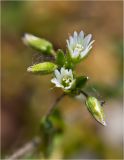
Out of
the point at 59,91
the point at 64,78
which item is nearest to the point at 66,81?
the point at 64,78

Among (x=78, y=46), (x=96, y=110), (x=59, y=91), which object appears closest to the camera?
(x=96, y=110)

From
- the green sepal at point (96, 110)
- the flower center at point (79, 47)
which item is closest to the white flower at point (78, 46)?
the flower center at point (79, 47)

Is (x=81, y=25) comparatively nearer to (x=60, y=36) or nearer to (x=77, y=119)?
(x=60, y=36)

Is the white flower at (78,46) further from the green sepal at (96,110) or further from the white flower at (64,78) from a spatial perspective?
the green sepal at (96,110)

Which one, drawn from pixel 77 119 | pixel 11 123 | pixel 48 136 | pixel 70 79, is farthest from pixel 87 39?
pixel 11 123

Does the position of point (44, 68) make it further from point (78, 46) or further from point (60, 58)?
point (78, 46)

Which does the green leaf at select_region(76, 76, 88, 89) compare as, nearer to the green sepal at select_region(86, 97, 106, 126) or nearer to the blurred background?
the green sepal at select_region(86, 97, 106, 126)

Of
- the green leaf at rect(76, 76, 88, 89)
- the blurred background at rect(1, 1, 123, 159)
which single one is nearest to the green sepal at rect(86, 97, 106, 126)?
the green leaf at rect(76, 76, 88, 89)
